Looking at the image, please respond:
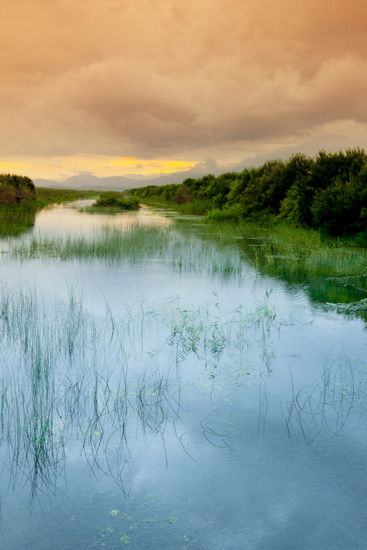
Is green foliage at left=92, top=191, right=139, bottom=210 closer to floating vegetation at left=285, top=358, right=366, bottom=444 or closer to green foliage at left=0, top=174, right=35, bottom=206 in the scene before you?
green foliage at left=0, top=174, right=35, bottom=206

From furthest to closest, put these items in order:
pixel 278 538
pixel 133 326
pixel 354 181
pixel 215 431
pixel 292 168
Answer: pixel 292 168 < pixel 354 181 < pixel 133 326 < pixel 215 431 < pixel 278 538

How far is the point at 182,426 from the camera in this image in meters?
4.01

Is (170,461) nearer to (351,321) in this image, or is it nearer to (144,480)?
(144,480)

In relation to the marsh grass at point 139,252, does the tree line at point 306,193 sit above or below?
above

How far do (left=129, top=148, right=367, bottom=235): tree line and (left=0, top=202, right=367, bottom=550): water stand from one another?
10003 millimetres

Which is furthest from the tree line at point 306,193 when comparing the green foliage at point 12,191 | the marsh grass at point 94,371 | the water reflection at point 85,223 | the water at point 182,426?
the green foliage at point 12,191

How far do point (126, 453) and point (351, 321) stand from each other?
4.94 m

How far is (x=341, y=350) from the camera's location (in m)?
6.00

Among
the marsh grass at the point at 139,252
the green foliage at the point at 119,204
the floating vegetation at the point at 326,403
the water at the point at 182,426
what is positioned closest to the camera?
the water at the point at 182,426

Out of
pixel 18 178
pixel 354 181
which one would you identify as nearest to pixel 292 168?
pixel 354 181

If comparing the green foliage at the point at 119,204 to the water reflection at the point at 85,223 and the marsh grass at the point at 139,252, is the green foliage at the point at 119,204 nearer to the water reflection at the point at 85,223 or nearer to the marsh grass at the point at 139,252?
the water reflection at the point at 85,223

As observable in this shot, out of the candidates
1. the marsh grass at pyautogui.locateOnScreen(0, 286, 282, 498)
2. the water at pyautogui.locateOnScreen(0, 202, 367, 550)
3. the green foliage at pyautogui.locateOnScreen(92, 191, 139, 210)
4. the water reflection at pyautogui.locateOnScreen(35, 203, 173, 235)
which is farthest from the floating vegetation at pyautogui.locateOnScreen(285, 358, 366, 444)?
the green foliage at pyautogui.locateOnScreen(92, 191, 139, 210)

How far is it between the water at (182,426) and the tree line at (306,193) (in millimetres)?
10003

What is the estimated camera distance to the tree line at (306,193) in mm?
17031
